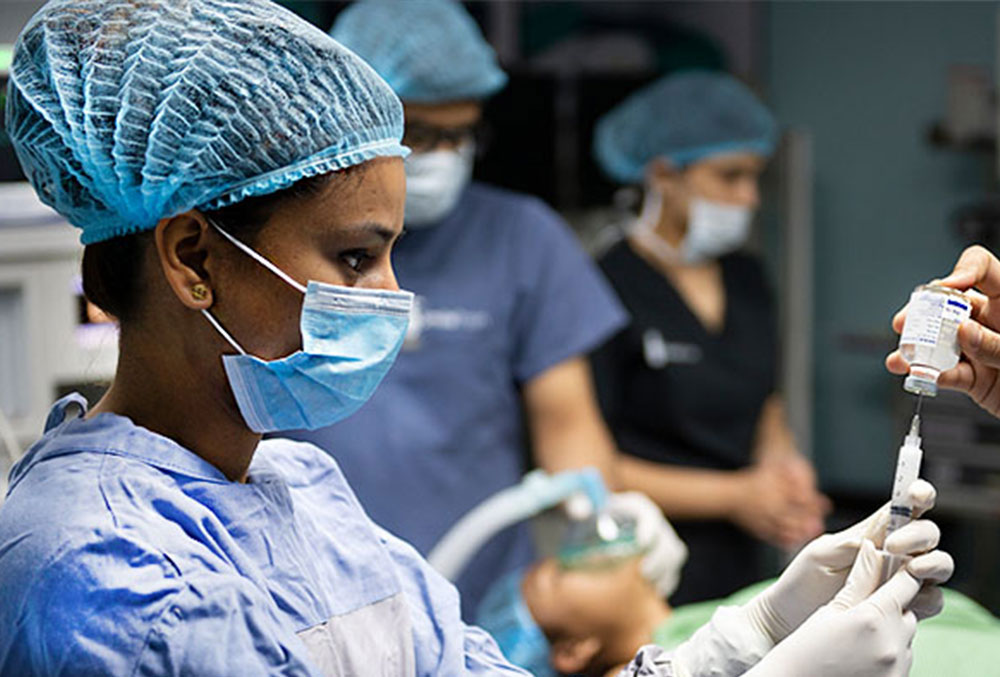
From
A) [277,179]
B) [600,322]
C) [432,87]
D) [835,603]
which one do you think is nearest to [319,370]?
[277,179]

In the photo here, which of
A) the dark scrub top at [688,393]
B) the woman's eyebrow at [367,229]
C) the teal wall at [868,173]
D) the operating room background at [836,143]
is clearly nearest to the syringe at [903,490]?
the woman's eyebrow at [367,229]

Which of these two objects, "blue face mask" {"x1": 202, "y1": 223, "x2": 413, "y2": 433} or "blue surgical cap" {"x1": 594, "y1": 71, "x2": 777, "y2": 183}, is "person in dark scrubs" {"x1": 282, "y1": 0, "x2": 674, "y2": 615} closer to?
"blue surgical cap" {"x1": 594, "y1": 71, "x2": 777, "y2": 183}

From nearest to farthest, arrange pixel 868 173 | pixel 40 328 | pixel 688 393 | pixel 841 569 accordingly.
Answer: pixel 841 569, pixel 40 328, pixel 688 393, pixel 868 173

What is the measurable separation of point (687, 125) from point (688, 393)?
624 millimetres

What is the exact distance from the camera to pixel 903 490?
1111 mm

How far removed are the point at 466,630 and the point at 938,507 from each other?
270cm

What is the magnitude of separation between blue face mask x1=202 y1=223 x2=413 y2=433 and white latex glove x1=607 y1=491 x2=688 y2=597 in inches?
36.7

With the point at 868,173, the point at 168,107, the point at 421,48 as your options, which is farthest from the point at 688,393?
the point at 868,173

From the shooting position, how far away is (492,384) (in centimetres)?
222

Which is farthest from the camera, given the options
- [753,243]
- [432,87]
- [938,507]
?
[753,243]

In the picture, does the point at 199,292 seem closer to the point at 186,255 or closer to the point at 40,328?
the point at 186,255

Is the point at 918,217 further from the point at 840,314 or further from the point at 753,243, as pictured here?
the point at 753,243

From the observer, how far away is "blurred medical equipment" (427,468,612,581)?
1.95m

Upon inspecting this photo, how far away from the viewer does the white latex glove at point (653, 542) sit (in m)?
1.98
